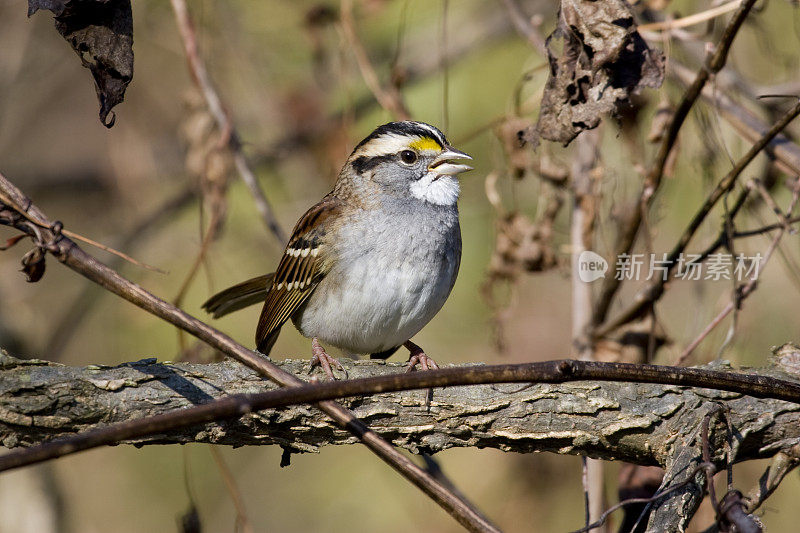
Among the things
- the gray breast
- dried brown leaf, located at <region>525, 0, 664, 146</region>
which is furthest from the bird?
dried brown leaf, located at <region>525, 0, 664, 146</region>

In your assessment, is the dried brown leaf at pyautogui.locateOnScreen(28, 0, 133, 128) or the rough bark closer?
the dried brown leaf at pyautogui.locateOnScreen(28, 0, 133, 128)

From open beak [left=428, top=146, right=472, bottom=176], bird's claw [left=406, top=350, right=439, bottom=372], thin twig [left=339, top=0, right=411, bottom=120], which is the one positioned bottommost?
bird's claw [left=406, top=350, right=439, bottom=372]

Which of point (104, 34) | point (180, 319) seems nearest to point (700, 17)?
point (104, 34)

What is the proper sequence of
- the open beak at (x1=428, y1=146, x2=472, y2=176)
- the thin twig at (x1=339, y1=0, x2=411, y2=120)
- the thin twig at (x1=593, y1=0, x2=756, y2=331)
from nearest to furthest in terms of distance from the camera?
the thin twig at (x1=593, y1=0, x2=756, y2=331)
the open beak at (x1=428, y1=146, x2=472, y2=176)
the thin twig at (x1=339, y1=0, x2=411, y2=120)

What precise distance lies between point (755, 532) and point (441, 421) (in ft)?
3.76

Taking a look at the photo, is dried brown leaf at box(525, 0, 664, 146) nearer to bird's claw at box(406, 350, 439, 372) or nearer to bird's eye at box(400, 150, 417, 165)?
bird's eye at box(400, 150, 417, 165)

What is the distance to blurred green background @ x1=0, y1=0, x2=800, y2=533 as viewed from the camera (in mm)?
5008

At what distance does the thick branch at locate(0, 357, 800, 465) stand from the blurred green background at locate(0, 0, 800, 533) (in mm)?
1997

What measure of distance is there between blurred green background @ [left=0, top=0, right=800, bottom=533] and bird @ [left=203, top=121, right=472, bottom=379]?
1.20 meters

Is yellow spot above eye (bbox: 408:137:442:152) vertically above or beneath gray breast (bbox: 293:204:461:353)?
above

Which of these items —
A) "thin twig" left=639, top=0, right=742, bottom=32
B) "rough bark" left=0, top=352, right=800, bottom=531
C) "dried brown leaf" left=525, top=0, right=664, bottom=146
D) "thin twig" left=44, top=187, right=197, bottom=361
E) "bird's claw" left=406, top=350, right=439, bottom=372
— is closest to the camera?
"rough bark" left=0, top=352, right=800, bottom=531

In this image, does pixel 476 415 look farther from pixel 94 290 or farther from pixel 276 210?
pixel 94 290

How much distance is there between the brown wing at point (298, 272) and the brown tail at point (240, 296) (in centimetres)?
16

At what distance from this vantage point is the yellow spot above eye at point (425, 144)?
3570 mm
